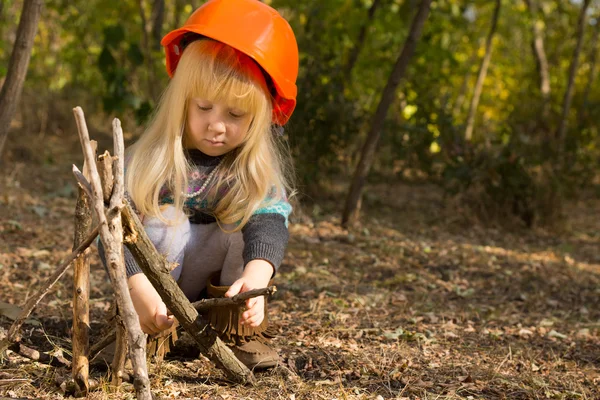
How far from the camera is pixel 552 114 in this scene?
277 inches

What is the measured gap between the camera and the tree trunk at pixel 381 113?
13.6ft

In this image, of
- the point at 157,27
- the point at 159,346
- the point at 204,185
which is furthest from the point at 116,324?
the point at 157,27

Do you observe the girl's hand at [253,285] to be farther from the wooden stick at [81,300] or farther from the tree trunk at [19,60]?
the tree trunk at [19,60]

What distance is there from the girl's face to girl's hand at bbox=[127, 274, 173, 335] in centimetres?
45

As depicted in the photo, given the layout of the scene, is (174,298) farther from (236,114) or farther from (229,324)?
(236,114)

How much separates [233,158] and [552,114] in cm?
559

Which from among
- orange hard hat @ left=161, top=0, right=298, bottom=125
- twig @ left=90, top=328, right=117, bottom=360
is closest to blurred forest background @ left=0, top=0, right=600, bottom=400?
twig @ left=90, top=328, right=117, bottom=360

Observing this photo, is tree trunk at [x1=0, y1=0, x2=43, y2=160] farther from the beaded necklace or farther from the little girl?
the beaded necklace

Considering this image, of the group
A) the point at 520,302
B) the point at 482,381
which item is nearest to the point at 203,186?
the point at 482,381

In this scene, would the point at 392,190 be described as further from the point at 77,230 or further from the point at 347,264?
the point at 77,230

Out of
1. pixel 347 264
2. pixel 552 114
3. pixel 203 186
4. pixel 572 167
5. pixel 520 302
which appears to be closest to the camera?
pixel 203 186

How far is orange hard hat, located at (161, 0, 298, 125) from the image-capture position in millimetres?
1973

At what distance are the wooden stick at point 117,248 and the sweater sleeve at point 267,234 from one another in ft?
1.78

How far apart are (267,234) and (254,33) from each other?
0.57 meters
